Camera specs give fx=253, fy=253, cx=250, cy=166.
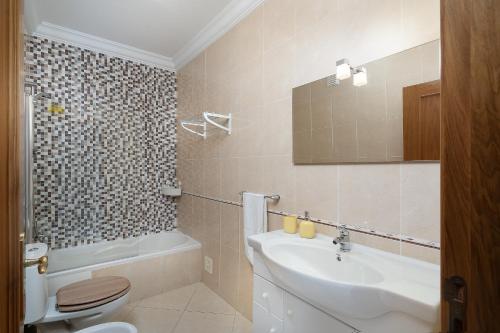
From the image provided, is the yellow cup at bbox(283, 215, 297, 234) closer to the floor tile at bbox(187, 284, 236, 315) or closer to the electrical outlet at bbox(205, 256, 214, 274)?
the floor tile at bbox(187, 284, 236, 315)

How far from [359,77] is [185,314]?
7.27ft

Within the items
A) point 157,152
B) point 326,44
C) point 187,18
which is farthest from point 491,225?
point 157,152

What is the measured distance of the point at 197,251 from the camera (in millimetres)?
2656

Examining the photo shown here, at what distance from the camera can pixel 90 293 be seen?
70.1 inches

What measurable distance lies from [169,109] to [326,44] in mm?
2219

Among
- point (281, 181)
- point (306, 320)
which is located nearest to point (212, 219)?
point (281, 181)

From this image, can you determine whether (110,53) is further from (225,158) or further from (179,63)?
(225,158)

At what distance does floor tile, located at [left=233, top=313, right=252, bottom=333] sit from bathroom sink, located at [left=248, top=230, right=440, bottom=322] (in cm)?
96

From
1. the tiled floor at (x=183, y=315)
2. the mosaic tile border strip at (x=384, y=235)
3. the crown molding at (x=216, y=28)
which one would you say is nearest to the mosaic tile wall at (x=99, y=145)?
the crown molding at (x=216, y=28)

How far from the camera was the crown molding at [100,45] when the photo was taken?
2391mm

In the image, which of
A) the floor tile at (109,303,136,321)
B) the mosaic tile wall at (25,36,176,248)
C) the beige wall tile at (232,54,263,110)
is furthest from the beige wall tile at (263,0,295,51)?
the floor tile at (109,303,136,321)

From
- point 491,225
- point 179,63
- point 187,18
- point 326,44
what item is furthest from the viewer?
point 179,63

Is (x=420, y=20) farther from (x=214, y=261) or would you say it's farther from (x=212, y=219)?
(x=214, y=261)

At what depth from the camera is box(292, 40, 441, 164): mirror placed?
1.05 meters
